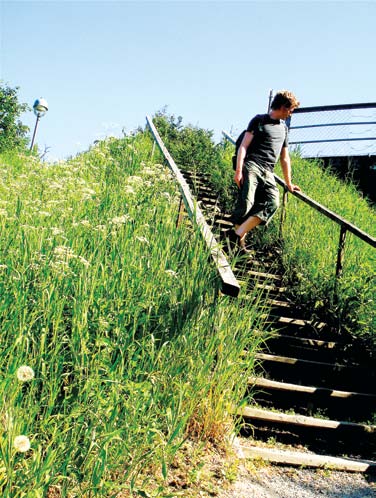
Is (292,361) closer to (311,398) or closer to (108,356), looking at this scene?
(311,398)

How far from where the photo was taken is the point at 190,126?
16.6m

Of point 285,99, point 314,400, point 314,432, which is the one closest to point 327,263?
point 285,99

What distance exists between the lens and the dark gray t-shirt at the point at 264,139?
5.91 metres

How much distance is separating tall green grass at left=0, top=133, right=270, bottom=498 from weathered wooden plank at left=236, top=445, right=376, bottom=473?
403mm

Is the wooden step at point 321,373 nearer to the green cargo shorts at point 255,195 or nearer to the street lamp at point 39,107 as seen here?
the green cargo shorts at point 255,195

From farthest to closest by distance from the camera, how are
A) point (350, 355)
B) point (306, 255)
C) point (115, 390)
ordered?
1. point (306, 255)
2. point (350, 355)
3. point (115, 390)

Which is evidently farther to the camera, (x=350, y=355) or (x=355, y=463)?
(x=350, y=355)

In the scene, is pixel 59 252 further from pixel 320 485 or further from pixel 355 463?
pixel 355 463

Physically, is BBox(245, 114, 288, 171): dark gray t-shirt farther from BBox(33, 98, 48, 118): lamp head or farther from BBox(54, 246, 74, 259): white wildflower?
BBox(33, 98, 48, 118): lamp head

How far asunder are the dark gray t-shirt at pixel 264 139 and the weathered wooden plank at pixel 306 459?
328 centimetres

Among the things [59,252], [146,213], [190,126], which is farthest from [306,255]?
[190,126]

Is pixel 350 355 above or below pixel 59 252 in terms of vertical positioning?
below

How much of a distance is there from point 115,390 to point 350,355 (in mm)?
3156

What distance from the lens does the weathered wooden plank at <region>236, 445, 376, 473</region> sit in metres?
3.54
